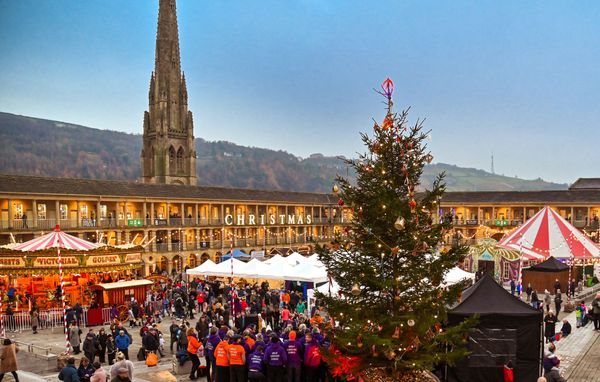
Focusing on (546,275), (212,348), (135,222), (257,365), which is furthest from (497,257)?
(135,222)

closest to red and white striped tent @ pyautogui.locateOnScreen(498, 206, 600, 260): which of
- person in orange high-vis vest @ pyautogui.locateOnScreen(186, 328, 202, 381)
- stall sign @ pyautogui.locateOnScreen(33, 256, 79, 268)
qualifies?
person in orange high-vis vest @ pyautogui.locateOnScreen(186, 328, 202, 381)

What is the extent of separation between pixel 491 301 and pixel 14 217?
114 ft

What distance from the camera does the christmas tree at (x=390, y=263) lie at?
29.3ft

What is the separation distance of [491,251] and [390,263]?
2317 cm

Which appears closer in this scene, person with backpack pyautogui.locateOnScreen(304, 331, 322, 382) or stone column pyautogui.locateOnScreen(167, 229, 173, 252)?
person with backpack pyautogui.locateOnScreen(304, 331, 322, 382)

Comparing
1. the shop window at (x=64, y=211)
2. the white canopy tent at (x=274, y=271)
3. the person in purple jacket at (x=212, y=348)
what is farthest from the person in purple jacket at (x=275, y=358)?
the shop window at (x=64, y=211)

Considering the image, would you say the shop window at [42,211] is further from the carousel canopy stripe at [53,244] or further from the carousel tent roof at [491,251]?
the carousel tent roof at [491,251]

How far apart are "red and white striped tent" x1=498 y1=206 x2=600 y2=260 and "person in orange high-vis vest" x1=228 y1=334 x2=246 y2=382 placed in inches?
681

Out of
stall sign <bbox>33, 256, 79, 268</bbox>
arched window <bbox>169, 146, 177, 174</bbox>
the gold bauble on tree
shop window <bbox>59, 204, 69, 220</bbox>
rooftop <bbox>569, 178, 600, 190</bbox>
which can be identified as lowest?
stall sign <bbox>33, 256, 79, 268</bbox>

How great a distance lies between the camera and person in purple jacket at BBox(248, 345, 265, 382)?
10727mm

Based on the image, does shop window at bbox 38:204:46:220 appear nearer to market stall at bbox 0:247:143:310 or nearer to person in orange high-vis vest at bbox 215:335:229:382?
market stall at bbox 0:247:143:310

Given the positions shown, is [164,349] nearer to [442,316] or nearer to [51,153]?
[442,316]

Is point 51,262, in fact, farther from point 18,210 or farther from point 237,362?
point 18,210

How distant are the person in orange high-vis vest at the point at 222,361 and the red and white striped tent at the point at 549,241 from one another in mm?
17407
